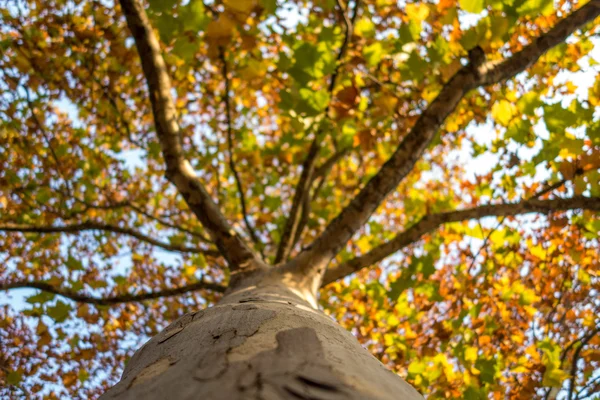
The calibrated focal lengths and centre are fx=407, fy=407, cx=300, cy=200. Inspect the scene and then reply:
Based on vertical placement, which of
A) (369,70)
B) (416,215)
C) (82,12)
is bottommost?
(416,215)

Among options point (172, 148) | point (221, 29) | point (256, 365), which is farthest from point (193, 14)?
point (256, 365)

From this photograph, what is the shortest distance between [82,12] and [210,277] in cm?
390

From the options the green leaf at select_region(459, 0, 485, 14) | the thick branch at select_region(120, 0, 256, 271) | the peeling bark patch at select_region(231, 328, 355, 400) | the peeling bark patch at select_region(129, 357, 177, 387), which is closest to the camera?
the peeling bark patch at select_region(231, 328, 355, 400)

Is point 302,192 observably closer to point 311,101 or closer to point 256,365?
point 311,101

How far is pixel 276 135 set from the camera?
6105mm

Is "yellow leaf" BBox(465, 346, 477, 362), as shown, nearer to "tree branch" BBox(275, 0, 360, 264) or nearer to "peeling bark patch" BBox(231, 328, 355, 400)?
"tree branch" BBox(275, 0, 360, 264)

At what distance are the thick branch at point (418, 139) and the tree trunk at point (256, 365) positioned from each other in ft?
3.86

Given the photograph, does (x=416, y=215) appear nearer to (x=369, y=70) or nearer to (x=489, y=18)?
(x=369, y=70)

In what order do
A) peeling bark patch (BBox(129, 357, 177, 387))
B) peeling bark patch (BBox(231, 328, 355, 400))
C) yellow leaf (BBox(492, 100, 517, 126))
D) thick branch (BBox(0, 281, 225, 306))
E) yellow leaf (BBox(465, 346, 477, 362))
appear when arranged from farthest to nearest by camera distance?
yellow leaf (BBox(465, 346, 477, 362)) < yellow leaf (BBox(492, 100, 517, 126)) < thick branch (BBox(0, 281, 225, 306)) < peeling bark patch (BBox(129, 357, 177, 387)) < peeling bark patch (BBox(231, 328, 355, 400))

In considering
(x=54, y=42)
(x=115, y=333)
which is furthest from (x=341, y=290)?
(x=54, y=42)

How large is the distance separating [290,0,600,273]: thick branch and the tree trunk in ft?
3.86

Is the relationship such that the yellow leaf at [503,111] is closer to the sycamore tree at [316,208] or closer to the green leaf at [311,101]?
the sycamore tree at [316,208]

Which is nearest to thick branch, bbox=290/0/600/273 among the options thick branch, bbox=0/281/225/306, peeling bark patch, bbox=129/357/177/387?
peeling bark patch, bbox=129/357/177/387

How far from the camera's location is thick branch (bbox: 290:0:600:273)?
218cm
